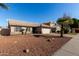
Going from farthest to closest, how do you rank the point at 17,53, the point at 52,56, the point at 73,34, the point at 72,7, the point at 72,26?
1. the point at 73,34
2. the point at 72,26
3. the point at 72,7
4. the point at 17,53
5. the point at 52,56

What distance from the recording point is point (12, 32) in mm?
22109

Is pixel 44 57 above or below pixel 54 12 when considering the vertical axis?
below

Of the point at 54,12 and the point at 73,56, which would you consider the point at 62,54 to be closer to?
the point at 73,56

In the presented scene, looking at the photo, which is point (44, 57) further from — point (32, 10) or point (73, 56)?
point (32, 10)

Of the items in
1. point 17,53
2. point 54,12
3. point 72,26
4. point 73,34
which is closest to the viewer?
point 17,53

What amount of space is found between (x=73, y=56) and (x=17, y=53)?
290 centimetres

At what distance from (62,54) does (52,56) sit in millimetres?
625

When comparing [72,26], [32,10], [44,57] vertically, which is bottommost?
[44,57]

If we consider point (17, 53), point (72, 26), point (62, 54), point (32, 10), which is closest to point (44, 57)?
point (62, 54)

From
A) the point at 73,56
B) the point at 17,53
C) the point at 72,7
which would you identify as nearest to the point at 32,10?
the point at 72,7

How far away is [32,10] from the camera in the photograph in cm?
1380

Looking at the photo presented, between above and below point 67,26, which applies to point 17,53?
below

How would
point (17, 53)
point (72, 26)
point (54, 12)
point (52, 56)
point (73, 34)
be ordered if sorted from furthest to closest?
point (73, 34) → point (72, 26) → point (54, 12) → point (17, 53) → point (52, 56)

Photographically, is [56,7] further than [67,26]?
No
